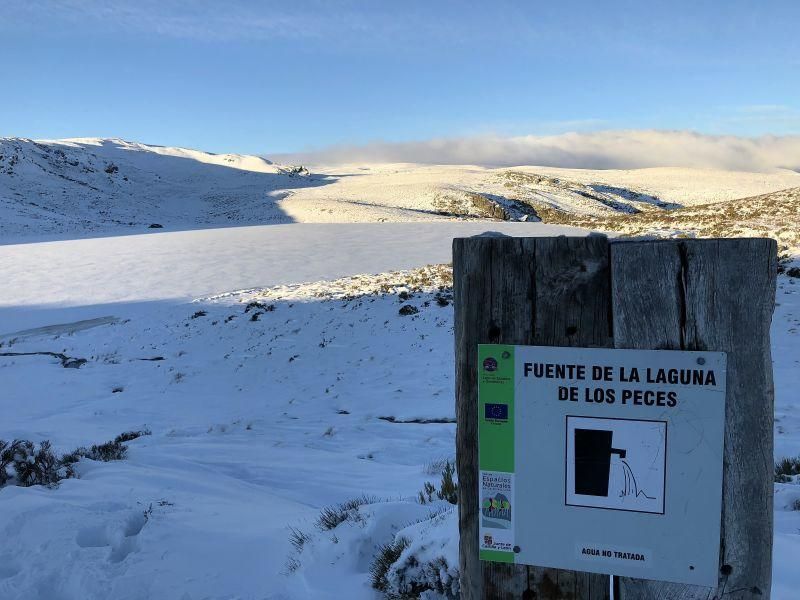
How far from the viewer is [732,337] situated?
1.77 meters

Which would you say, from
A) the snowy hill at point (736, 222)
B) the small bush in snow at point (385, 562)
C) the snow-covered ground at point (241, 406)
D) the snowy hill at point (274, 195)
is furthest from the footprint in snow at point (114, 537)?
the snowy hill at point (274, 195)

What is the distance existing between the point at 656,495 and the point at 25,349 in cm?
1591

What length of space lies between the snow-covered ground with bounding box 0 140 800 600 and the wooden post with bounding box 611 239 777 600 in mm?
1412

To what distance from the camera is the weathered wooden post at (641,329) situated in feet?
5.81

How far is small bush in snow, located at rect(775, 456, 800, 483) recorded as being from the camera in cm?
497

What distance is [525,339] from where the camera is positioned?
6.40ft

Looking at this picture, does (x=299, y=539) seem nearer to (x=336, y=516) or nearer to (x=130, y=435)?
(x=336, y=516)

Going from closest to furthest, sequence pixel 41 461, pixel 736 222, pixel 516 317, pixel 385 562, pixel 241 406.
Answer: pixel 516 317 → pixel 385 562 → pixel 41 461 → pixel 241 406 → pixel 736 222

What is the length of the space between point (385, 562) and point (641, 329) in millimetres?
2368

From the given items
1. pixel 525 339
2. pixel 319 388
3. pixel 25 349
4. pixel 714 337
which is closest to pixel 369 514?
pixel 525 339

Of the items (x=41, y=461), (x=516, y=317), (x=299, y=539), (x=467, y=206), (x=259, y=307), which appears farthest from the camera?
(x=467, y=206)

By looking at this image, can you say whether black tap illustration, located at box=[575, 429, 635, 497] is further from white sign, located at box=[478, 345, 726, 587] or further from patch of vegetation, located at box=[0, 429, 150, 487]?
patch of vegetation, located at box=[0, 429, 150, 487]

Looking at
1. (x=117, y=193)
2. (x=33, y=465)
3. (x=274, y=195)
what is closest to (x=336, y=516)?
(x=33, y=465)

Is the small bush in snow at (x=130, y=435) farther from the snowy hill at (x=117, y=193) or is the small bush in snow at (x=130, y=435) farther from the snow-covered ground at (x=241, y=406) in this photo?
the snowy hill at (x=117, y=193)
